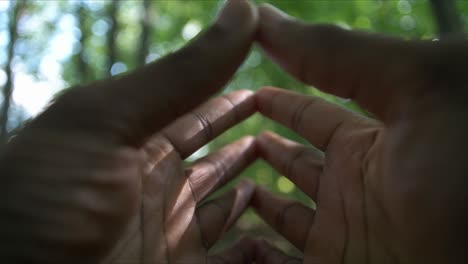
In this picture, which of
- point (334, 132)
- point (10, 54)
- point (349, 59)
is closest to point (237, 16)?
point (349, 59)

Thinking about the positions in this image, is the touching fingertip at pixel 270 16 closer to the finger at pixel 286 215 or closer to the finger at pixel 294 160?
the finger at pixel 294 160

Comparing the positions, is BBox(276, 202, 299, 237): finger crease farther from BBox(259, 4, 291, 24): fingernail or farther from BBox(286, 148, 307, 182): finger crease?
BBox(259, 4, 291, 24): fingernail

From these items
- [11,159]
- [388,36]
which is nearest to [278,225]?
[388,36]

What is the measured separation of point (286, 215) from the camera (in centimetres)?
116

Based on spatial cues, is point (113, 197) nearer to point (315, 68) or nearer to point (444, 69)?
point (315, 68)

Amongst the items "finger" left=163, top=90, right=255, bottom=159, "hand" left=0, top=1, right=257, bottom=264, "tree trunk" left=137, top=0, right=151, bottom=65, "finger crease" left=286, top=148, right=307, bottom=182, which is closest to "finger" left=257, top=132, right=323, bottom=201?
"finger crease" left=286, top=148, right=307, bottom=182

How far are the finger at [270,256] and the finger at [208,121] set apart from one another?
0.40 metres

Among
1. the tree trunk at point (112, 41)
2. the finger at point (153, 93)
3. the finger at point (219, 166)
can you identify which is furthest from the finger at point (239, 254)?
the tree trunk at point (112, 41)

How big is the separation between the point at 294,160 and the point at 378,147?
36cm

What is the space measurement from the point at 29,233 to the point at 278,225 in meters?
0.76

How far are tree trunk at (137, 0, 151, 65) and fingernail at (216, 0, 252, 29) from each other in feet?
12.9

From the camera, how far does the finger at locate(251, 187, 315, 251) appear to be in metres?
1.08

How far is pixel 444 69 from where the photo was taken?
749 mm

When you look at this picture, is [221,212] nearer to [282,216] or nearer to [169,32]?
[282,216]
